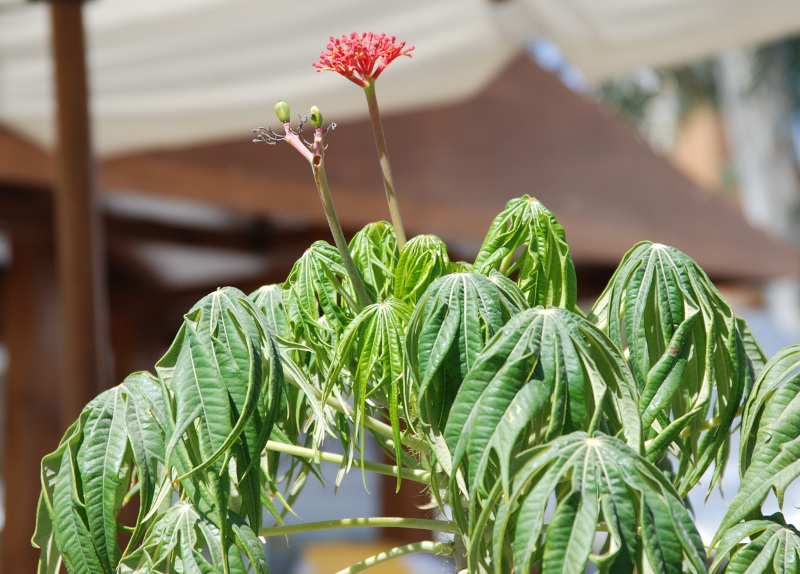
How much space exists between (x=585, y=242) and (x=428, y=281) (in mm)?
2669

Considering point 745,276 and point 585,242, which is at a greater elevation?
point 585,242

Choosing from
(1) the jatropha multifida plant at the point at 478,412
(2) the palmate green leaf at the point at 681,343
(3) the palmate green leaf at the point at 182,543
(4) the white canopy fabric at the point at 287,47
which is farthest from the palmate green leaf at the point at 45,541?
(4) the white canopy fabric at the point at 287,47

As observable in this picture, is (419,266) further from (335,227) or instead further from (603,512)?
(603,512)

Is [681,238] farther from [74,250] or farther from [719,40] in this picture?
[74,250]

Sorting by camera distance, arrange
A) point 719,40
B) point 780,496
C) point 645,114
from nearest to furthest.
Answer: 1. point 780,496
2. point 719,40
3. point 645,114

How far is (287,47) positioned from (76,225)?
24.7 inches

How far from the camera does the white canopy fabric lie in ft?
5.83

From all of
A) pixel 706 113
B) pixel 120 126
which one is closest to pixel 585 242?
pixel 120 126

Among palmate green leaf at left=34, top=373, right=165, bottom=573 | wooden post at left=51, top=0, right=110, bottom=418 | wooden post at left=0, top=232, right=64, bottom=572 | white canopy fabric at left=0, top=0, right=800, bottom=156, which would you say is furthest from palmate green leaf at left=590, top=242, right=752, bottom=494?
wooden post at left=0, top=232, right=64, bottom=572

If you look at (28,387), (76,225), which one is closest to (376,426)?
(76,225)

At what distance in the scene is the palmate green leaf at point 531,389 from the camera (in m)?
0.53

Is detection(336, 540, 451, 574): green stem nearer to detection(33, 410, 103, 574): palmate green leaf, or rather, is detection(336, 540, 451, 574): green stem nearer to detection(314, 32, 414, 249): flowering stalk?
detection(33, 410, 103, 574): palmate green leaf

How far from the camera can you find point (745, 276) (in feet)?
13.8

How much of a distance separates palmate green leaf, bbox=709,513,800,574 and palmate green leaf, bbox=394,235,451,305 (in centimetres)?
26
